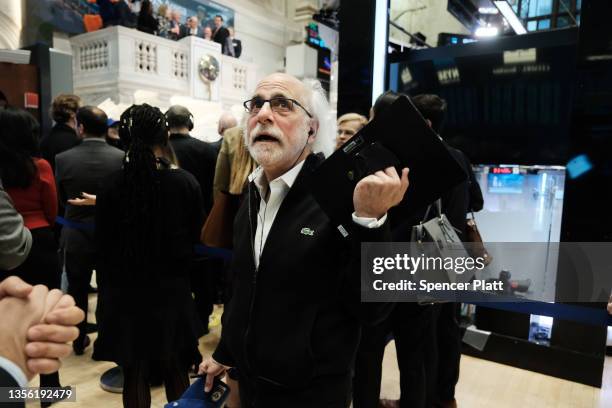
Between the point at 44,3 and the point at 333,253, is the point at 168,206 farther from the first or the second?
the point at 44,3

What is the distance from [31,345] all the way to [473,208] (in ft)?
9.05

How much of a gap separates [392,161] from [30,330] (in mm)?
849

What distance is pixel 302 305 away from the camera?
4.12ft

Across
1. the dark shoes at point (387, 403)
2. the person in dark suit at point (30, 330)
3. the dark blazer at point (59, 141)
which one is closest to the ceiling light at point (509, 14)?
the dark shoes at point (387, 403)

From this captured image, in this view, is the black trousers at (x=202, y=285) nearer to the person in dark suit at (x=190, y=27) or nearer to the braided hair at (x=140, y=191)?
the braided hair at (x=140, y=191)

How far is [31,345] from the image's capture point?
741mm

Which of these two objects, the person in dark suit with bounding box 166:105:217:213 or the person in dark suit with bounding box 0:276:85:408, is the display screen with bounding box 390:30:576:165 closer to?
the person in dark suit with bounding box 166:105:217:213

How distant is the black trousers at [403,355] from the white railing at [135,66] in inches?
350

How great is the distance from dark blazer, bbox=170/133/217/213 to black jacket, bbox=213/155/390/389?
2.26m

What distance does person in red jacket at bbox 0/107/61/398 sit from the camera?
2.14 metres

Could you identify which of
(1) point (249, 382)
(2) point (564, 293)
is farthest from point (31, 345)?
(2) point (564, 293)

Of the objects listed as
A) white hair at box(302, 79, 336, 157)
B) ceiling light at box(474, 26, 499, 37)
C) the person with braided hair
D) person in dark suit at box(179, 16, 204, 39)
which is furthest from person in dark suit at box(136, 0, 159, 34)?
white hair at box(302, 79, 336, 157)

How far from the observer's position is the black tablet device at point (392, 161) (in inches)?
42.3

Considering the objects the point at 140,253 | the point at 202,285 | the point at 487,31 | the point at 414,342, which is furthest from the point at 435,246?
the point at 487,31
